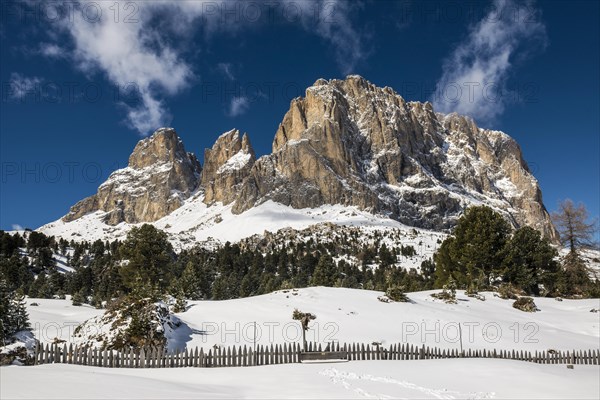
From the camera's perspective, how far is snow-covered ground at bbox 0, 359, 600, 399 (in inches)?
366

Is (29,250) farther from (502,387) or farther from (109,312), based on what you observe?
(502,387)

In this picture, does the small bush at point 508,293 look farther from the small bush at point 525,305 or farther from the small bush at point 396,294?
the small bush at point 396,294

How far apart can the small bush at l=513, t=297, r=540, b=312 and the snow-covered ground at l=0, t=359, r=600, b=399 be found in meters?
20.2

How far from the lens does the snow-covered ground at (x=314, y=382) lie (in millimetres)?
9289

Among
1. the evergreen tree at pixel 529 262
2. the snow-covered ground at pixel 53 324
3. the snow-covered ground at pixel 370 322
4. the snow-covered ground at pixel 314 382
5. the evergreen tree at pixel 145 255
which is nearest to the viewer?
the snow-covered ground at pixel 314 382

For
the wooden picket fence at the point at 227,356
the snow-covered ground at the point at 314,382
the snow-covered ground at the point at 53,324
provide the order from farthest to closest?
1. the snow-covered ground at the point at 53,324
2. the wooden picket fence at the point at 227,356
3. the snow-covered ground at the point at 314,382

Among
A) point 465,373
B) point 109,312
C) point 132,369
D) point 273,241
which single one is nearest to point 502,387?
point 465,373

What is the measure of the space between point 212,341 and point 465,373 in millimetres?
12905

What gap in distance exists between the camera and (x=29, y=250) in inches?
3433

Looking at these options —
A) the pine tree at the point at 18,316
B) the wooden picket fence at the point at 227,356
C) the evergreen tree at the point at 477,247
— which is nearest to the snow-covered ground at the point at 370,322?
the pine tree at the point at 18,316

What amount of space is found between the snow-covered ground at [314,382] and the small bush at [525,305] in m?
20.2

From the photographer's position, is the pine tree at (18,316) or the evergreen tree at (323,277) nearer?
the pine tree at (18,316)

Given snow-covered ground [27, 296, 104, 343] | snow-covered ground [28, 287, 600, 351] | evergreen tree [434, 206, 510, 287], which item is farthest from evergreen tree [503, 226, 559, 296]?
snow-covered ground [27, 296, 104, 343]

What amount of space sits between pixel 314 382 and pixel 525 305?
29.1 meters
